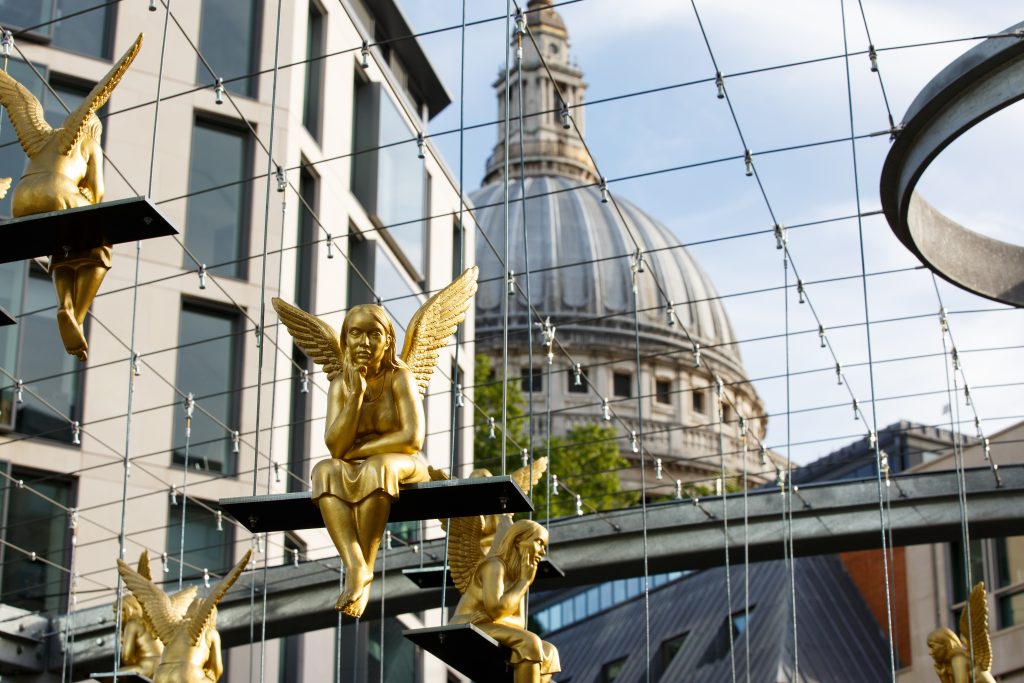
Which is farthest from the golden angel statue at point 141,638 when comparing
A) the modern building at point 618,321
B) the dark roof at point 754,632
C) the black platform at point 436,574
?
the modern building at point 618,321

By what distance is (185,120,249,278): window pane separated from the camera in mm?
30547

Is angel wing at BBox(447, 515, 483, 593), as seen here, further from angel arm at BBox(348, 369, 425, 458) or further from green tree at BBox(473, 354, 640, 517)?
green tree at BBox(473, 354, 640, 517)

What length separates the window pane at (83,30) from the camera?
98.6 ft

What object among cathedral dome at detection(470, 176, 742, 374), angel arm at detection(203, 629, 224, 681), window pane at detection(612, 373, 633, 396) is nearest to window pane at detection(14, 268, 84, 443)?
angel arm at detection(203, 629, 224, 681)

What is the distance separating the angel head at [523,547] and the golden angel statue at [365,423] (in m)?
3.08

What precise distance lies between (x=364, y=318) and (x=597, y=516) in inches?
629

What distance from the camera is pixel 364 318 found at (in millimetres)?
11492

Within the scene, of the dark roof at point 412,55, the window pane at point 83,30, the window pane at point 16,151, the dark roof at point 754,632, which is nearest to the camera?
the window pane at point 16,151

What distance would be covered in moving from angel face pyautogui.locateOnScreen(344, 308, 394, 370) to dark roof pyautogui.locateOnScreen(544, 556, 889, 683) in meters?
33.6

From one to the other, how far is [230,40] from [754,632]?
2187cm

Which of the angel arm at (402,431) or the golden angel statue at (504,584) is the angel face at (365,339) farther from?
the golden angel statue at (504,584)

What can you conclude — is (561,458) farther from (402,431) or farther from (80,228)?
(80,228)

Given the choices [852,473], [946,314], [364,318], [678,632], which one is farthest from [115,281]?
[852,473]

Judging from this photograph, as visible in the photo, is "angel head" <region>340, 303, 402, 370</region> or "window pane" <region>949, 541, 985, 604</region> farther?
"window pane" <region>949, 541, 985, 604</region>
